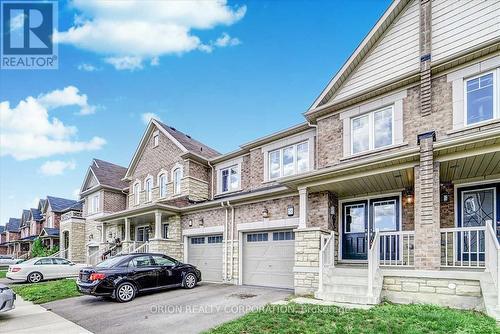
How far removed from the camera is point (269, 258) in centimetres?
1270

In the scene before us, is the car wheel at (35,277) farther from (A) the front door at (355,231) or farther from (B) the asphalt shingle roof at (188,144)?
(A) the front door at (355,231)

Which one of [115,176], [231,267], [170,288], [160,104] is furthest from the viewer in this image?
[115,176]

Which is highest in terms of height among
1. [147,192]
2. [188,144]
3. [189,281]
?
[188,144]

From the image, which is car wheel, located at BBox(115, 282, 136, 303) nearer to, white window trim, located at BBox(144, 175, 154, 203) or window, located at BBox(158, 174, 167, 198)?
window, located at BBox(158, 174, 167, 198)

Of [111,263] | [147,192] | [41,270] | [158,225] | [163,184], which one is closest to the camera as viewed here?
[111,263]

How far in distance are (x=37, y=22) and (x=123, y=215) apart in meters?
9.97

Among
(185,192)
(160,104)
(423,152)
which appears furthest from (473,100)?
(160,104)

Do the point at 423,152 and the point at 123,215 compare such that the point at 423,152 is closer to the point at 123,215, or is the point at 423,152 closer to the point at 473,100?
the point at 473,100

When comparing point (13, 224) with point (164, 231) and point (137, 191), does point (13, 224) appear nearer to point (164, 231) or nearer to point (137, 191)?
point (137, 191)

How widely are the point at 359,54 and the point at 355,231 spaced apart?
20.1 feet

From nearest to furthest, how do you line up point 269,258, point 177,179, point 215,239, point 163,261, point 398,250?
point 398,250 → point 163,261 → point 269,258 → point 215,239 → point 177,179

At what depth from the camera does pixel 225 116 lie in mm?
23672

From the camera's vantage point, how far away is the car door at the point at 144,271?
10682mm

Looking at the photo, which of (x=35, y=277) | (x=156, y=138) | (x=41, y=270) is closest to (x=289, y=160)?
(x=156, y=138)
